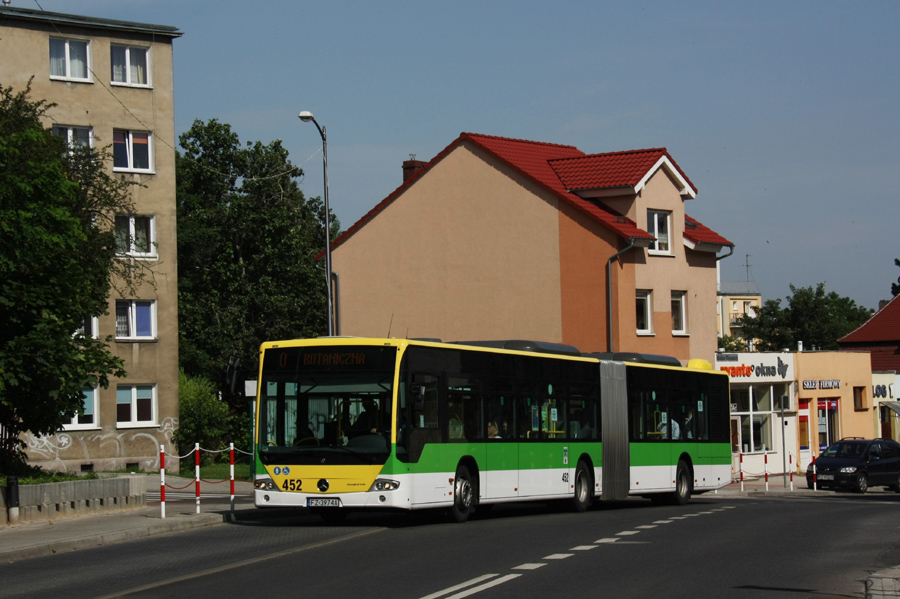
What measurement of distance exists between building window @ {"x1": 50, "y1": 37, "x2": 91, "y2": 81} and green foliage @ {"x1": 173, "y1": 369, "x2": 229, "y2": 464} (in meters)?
11.9

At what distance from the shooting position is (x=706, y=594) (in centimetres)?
1107

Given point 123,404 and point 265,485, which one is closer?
point 265,485

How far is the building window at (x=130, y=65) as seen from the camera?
147 feet

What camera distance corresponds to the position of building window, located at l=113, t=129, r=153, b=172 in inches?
1752

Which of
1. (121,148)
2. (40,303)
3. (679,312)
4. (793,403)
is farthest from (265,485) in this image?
(793,403)

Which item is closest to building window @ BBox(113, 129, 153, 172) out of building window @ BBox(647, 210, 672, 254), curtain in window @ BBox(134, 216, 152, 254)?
curtain in window @ BBox(134, 216, 152, 254)

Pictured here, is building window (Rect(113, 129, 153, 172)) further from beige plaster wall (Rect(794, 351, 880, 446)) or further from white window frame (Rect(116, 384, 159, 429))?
beige plaster wall (Rect(794, 351, 880, 446))

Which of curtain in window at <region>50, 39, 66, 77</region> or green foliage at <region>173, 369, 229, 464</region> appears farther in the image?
green foliage at <region>173, 369, 229, 464</region>

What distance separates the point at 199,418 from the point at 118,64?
43.3 ft

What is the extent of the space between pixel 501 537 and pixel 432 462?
8.00ft

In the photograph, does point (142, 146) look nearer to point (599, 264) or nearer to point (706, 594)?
point (599, 264)

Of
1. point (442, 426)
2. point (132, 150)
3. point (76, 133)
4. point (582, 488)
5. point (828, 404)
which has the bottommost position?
point (582, 488)

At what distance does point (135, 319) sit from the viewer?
44906 millimetres

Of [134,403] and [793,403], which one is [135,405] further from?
[793,403]
